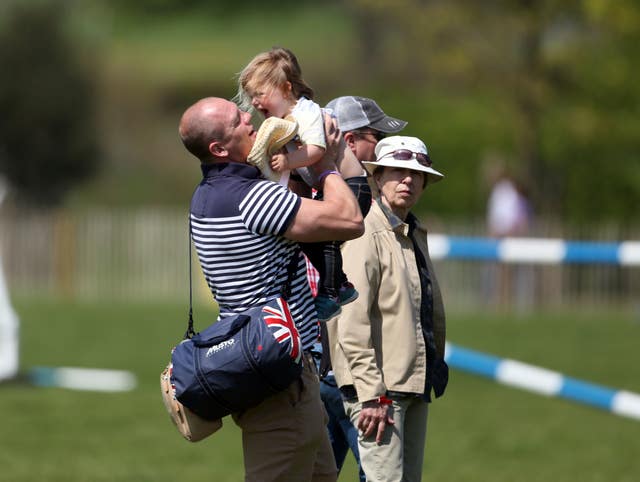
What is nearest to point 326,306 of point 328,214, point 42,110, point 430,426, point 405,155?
point 328,214

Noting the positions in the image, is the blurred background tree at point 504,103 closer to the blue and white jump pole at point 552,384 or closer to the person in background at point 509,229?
the person in background at point 509,229

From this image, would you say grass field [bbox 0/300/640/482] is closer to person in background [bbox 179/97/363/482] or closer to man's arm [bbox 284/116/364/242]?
person in background [bbox 179/97/363/482]

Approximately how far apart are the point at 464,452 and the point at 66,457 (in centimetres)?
253

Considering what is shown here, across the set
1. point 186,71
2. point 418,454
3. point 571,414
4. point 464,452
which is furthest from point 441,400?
point 186,71

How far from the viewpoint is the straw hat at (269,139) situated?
13.6 feet

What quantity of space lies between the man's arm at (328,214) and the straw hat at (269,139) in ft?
0.60

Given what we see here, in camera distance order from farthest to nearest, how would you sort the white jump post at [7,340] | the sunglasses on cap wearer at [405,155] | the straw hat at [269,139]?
the white jump post at [7,340] < the sunglasses on cap wearer at [405,155] < the straw hat at [269,139]

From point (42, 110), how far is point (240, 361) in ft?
98.1

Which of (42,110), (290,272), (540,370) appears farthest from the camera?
(42,110)

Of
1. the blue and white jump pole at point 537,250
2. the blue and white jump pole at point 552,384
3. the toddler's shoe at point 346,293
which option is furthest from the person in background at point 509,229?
the toddler's shoe at point 346,293

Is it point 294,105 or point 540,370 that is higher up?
point 294,105

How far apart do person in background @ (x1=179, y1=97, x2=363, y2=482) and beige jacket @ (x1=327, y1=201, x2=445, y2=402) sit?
45cm

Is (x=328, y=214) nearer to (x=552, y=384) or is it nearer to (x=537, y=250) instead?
(x=552, y=384)

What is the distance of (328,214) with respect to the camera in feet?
13.6
